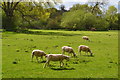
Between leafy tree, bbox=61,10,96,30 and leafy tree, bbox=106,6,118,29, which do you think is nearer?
leafy tree, bbox=61,10,96,30

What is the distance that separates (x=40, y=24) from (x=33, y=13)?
38376 millimetres

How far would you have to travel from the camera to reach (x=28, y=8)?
58406 mm

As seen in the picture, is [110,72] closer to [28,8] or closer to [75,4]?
[28,8]

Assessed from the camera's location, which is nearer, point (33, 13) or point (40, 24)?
point (33, 13)

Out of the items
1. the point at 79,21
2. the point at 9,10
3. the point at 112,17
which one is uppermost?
the point at 112,17

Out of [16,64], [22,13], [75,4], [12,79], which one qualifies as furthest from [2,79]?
[75,4]

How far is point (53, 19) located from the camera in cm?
9812

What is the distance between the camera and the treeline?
182 ft

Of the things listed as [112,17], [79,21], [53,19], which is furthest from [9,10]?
[112,17]

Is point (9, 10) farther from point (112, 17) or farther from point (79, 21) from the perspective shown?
point (112, 17)

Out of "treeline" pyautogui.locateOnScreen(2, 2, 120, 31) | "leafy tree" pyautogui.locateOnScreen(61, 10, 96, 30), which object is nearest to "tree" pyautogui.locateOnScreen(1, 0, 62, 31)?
"treeline" pyautogui.locateOnScreen(2, 2, 120, 31)

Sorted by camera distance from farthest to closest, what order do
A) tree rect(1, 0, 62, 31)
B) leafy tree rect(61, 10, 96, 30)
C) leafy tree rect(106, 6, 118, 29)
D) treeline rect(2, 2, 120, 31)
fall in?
leafy tree rect(106, 6, 118, 29)
leafy tree rect(61, 10, 96, 30)
treeline rect(2, 2, 120, 31)
tree rect(1, 0, 62, 31)

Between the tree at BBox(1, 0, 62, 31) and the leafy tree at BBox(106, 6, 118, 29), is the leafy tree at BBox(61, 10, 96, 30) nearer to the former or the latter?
the leafy tree at BBox(106, 6, 118, 29)

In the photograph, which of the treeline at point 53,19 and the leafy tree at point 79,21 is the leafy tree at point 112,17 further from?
the leafy tree at point 79,21
